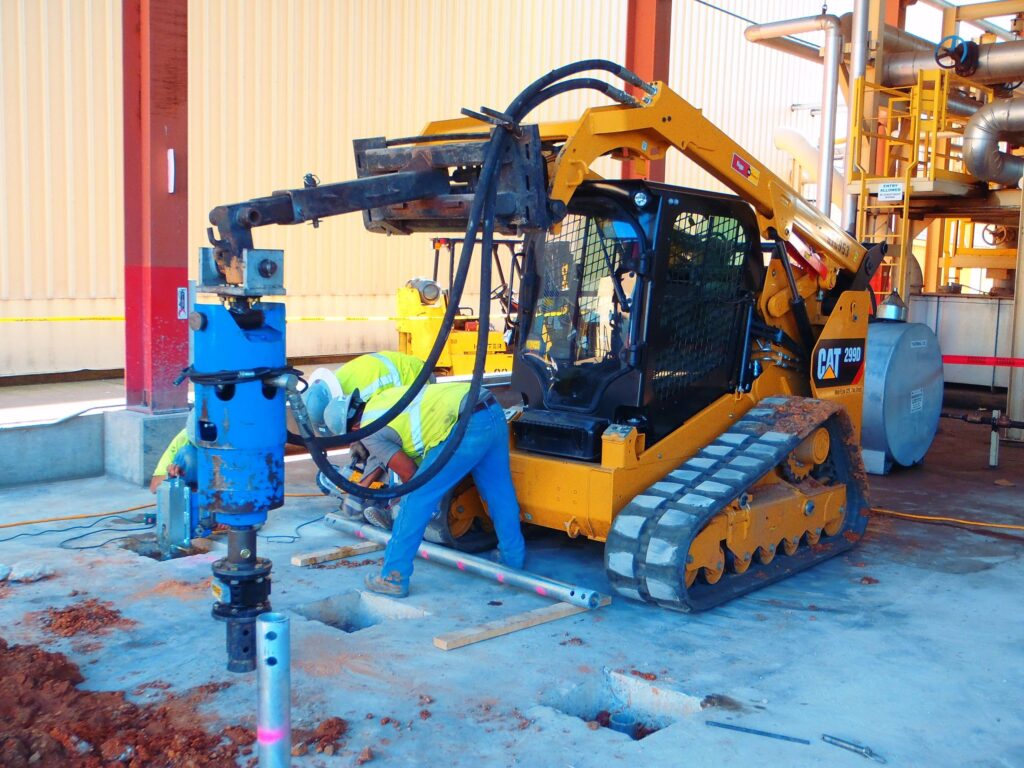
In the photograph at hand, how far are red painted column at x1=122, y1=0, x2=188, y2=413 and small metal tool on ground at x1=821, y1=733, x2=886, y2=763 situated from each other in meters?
6.47

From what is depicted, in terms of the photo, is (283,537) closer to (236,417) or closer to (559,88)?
(236,417)

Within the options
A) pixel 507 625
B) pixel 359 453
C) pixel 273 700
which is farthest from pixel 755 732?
pixel 359 453

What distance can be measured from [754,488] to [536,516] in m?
1.41

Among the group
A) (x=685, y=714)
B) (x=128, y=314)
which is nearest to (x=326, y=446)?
(x=685, y=714)

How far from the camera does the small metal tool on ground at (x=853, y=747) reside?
4344 mm

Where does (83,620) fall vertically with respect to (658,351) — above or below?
below

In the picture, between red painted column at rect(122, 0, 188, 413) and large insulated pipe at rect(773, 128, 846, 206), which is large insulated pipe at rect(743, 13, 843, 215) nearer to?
large insulated pipe at rect(773, 128, 846, 206)

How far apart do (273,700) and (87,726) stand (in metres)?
1.49

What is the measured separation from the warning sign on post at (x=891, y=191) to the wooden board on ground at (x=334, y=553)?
896cm

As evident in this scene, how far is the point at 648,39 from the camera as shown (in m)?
11.6

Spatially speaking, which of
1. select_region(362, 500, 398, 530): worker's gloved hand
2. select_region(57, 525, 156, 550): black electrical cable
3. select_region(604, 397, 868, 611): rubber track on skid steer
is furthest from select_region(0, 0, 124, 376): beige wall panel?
select_region(604, 397, 868, 611): rubber track on skid steer

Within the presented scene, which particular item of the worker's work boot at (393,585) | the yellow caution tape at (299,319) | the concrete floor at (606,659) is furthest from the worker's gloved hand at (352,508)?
the yellow caution tape at (299,319)

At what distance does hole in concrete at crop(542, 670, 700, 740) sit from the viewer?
4902 millimetres

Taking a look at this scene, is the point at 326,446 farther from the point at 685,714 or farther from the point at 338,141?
the point at 338,141
